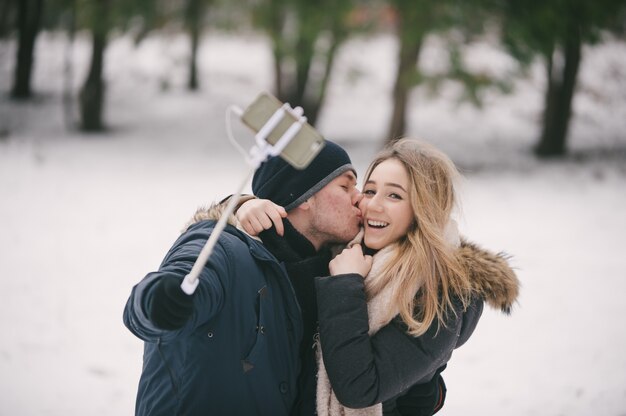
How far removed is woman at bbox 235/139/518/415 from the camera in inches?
88.3

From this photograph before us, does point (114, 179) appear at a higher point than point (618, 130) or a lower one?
lower

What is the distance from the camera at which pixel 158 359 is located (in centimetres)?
232

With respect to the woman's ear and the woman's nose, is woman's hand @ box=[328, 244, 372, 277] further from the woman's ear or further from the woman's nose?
the woman's ear

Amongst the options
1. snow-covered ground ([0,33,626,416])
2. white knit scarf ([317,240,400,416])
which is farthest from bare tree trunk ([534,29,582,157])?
white knit scarf ([317,240,400,416])

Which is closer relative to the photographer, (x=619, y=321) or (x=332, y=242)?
(x=332, y=242)

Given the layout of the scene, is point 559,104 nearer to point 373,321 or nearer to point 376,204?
point 376,204

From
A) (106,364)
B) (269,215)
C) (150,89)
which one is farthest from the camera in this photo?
(150,89)

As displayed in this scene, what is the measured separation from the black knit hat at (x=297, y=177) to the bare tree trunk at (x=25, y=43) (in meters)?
16.2

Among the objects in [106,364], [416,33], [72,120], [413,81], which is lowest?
[106,364]

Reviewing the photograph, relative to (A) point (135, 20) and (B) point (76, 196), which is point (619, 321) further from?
(A) point (135, 20)

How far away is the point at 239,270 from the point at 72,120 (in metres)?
15.5

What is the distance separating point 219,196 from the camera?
10.6 metres

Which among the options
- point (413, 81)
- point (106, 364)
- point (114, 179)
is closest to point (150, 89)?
point (114, 179)

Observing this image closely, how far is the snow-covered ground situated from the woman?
1.48 ft
